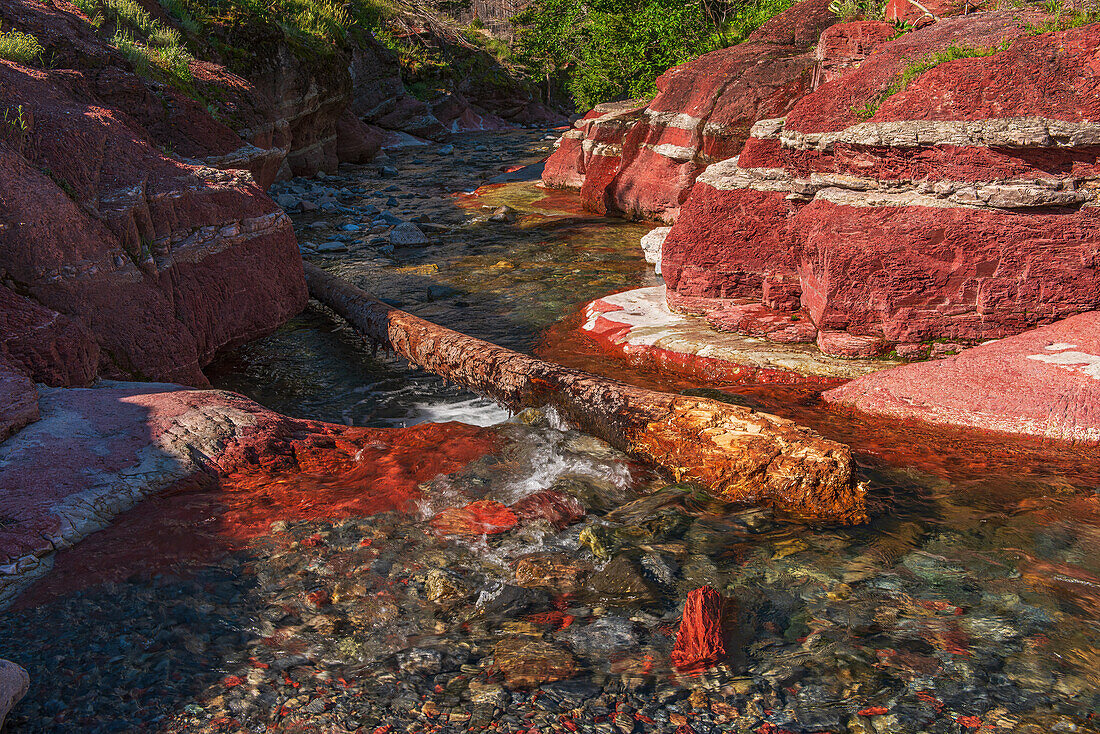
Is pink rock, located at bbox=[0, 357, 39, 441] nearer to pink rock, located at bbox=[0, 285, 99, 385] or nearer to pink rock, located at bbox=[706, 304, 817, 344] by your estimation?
pink rock, located at bbox=[0, 285, 99, 385]

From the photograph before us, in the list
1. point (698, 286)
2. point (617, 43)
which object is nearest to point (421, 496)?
point (698, 286)

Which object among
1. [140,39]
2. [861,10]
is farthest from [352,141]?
[861,10]

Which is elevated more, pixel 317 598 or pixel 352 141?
pixel 352 141

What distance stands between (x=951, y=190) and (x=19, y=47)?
7438mm

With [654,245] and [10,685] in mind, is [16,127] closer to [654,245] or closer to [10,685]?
[10,685]

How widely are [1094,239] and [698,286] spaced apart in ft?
10.1

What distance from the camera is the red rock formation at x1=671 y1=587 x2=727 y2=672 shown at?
9.41 ft

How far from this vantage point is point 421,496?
4.06m

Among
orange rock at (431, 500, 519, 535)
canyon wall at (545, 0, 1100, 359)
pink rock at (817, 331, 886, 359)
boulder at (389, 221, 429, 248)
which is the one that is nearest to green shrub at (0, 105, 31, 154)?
orange rock at (431, 500, 519, 535)

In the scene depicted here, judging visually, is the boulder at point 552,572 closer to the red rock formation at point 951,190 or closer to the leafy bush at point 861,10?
the red rock formation at point 951,190

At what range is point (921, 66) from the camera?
5.79 m

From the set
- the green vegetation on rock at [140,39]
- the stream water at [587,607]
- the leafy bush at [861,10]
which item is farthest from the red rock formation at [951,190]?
the green vegetation on rock at [140,39]

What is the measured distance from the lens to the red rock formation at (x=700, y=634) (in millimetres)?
2867

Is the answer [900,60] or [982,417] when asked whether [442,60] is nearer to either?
[900,60]
